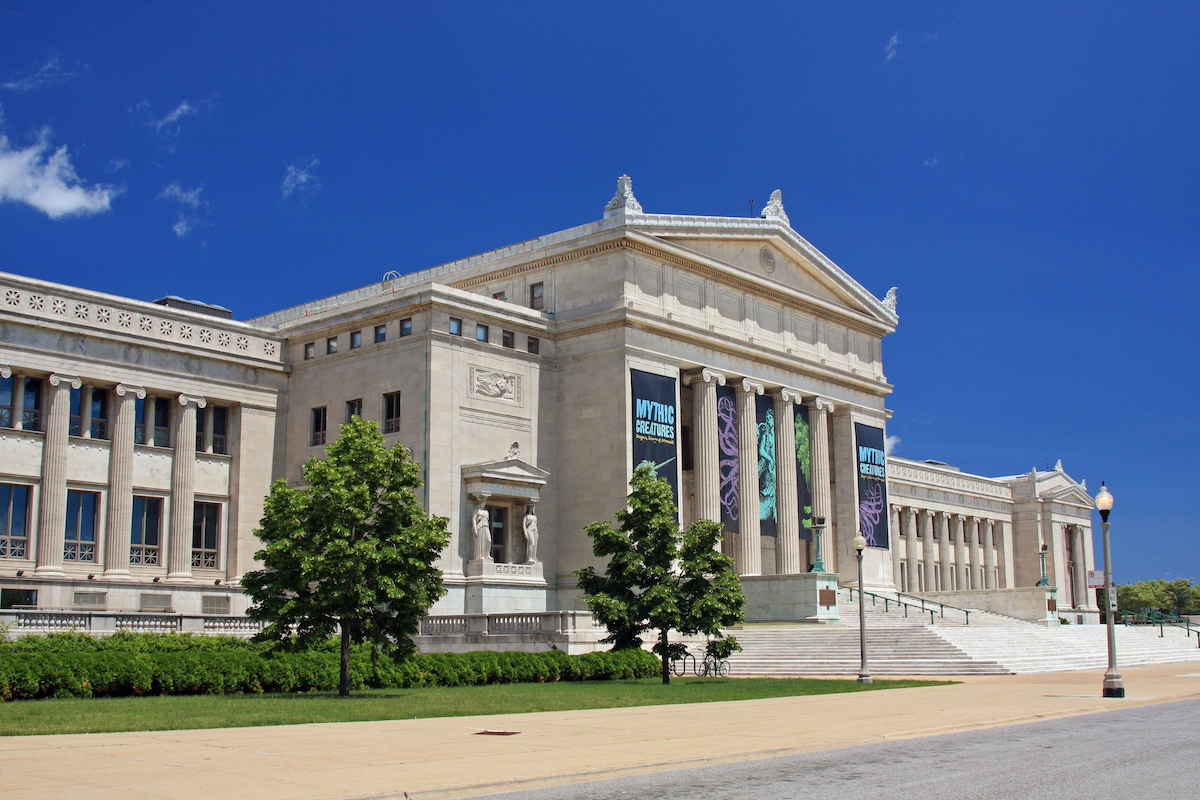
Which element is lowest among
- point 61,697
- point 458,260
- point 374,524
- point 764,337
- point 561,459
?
point 61,697

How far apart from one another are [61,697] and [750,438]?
41880mm

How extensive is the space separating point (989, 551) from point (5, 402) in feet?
294

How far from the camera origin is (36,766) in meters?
14.0

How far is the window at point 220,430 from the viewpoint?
54781 millimetres

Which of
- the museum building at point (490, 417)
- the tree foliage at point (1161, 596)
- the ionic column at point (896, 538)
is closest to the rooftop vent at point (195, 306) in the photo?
the museum building at point (490, 417)

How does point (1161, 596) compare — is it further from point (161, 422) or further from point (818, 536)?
point (161, 422)

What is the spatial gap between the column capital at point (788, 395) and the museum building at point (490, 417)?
98 millimetres

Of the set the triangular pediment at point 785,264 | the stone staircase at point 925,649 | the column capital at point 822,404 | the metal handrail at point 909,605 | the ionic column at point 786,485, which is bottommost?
the stone staircase at point 925,649

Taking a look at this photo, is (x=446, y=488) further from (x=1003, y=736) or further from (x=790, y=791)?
(x=790, y=791)

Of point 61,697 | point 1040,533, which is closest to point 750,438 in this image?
point 61,697

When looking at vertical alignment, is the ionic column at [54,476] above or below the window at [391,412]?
below

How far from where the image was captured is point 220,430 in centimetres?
5519

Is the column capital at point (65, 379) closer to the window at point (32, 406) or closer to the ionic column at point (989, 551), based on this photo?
the window at point (32, 406)

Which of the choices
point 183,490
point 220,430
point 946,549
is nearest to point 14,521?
point 183,490
